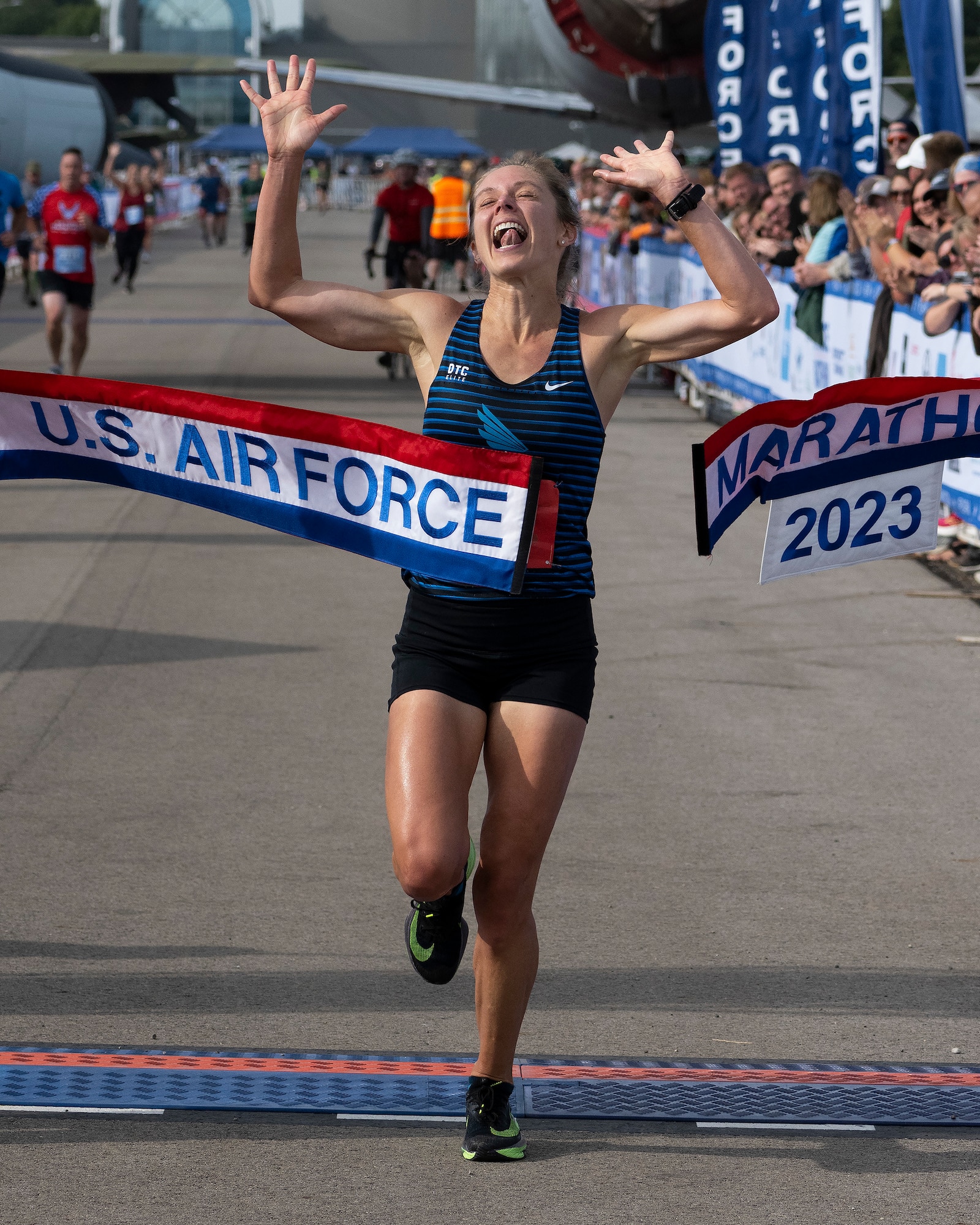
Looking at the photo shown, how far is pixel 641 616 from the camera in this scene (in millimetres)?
9016

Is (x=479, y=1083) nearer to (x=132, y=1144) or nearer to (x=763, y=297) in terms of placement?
(x=132, y=1144)

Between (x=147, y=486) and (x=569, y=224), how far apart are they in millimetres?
1310

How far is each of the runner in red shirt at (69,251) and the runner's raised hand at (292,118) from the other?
39.3 ft

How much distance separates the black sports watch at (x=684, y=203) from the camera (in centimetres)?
369

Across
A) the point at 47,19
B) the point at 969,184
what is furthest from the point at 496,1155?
the point at 47,19

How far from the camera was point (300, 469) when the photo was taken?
416 cm

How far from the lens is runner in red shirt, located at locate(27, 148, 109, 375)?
50.9 feet

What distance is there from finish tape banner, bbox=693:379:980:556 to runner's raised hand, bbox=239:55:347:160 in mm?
→ 1218

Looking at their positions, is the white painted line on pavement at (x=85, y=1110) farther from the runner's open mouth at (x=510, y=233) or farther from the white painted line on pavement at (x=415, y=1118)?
the runner's open mouth at (x=510, y=233)

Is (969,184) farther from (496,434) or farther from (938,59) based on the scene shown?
(496,434)

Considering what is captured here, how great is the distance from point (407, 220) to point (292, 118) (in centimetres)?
1526

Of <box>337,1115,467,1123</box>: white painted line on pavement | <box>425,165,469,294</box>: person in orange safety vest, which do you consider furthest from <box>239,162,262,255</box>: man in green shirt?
<box>337,1115,467,1123</box>: white painted line on pavement

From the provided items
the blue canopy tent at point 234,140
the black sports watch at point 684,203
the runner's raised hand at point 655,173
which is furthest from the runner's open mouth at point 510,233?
the blue canopy tent at point 234,140

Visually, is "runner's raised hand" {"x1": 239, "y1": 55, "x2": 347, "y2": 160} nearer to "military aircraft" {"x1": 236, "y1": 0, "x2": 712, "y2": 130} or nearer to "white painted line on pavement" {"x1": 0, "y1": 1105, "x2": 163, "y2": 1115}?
"white painted line on pavement" {"x1": 0, "y1": 1105, "x2": 163, "y2": 1115}
